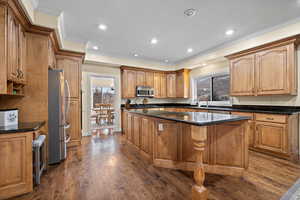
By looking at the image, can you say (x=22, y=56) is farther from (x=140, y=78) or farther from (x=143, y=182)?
(x=140, y=78)

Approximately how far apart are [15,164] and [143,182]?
1640 mm

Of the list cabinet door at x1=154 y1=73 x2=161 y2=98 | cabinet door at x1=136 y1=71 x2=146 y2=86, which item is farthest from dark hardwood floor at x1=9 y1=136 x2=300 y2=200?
cabinet door at x1=154 y1=73 x2=161 y2=98

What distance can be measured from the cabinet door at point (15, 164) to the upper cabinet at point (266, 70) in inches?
177

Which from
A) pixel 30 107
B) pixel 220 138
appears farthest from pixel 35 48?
pixel 220 138

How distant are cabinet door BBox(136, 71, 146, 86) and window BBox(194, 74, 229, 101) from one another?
2.22 meters

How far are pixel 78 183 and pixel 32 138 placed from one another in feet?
2.90

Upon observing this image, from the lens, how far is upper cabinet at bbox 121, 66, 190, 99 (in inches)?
202

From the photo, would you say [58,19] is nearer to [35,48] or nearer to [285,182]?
[35,48]

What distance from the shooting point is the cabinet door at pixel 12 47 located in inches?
69.7

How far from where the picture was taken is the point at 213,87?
16.3 feet

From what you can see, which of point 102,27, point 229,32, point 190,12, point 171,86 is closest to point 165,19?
point 190,12

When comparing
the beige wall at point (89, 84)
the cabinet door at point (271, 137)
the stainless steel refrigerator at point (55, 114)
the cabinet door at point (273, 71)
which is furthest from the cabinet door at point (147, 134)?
the cabinet door at point (273, 71)

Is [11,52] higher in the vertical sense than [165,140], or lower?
higher

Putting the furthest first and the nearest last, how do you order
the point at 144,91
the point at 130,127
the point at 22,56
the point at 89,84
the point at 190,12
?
1. the point at 144,91
2. the point at 89,84
3. the point at 130,127
4. the point at 190,12
5. the point at 22,56
